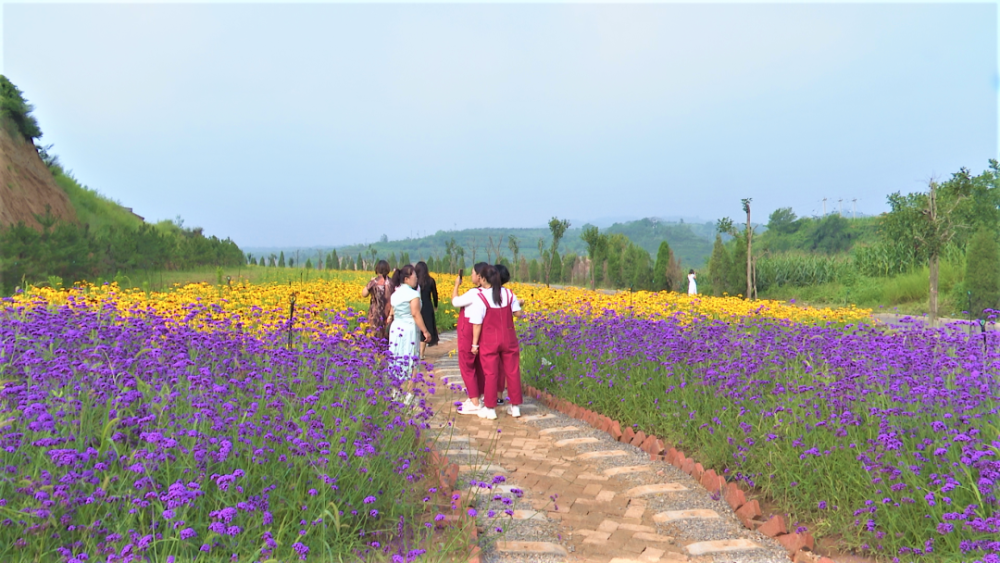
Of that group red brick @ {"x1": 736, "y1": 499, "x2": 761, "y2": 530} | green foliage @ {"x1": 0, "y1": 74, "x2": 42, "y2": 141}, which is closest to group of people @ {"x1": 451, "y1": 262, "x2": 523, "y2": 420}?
red brick @ {"x1": 736, "y1": 499, "x2": 761, "y2": 530}

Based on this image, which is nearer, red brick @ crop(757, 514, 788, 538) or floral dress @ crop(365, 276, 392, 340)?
red brick @ crop(757, 514, 788, 538)

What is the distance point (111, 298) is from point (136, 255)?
8787mm

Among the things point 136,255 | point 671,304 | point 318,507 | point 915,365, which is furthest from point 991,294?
point 136,255

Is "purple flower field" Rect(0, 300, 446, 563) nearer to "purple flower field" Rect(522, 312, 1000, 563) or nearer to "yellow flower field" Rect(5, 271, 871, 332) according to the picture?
"yellow flower field" Rect(5, 271, 871, 332)

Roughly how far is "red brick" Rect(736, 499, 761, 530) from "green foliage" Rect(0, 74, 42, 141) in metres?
21.1

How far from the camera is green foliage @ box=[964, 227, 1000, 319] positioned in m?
16.7

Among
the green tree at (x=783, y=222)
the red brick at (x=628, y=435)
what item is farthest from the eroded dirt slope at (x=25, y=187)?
the green tree at (x=783, y=222)

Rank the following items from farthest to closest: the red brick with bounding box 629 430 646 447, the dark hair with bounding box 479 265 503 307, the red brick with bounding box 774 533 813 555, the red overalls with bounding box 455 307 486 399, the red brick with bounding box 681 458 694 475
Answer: the red overalls with bounding box 455 307 486 399 < the dark hair with bounding box 479 265 503 307 < the red brick with bounding box 629 430 646 447 < the red brick with bounding box 681 458 694 475 < the red brick with bounding box 774 533 813 555

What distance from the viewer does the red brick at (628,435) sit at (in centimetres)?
586

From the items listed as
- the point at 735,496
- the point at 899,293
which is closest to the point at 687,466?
the point at 735,496

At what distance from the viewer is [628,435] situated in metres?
5.88

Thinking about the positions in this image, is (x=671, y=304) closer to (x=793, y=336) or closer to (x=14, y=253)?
(x=793, y=336)

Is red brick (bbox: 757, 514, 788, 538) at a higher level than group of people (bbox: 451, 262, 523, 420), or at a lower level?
lower

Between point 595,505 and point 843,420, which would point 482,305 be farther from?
point 843,420
